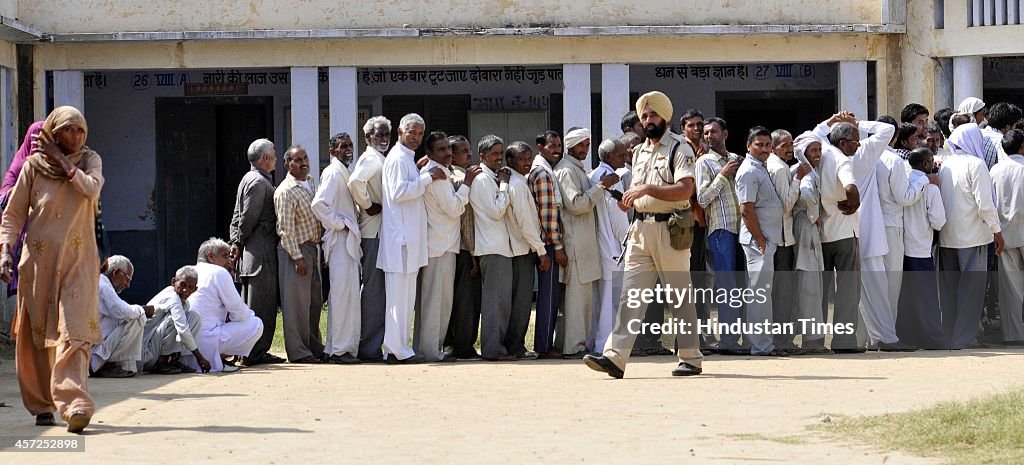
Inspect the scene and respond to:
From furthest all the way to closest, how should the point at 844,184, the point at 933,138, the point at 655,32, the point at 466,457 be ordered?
the point at 655,32 < the point at 933,138 < the point at 844,184 < the point at 466,457

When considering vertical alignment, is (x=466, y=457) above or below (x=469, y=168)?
below

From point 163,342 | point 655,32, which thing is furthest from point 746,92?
point 163,342

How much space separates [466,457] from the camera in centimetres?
668

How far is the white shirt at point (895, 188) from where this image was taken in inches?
472

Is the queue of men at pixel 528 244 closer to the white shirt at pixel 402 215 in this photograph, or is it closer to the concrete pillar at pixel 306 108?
the white shirt at pixel 402 215

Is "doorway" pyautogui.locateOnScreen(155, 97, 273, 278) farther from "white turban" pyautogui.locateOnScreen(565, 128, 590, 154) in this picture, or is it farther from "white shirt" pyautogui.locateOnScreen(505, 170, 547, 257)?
"white turban" pyautogui.locateOnScreen(565, 128, 590, 154)

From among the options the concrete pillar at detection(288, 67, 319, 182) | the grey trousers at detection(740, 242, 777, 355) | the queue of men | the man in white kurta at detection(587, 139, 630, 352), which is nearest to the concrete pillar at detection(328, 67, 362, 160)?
the concrete pillar at detection(288, 67, 319, 182)

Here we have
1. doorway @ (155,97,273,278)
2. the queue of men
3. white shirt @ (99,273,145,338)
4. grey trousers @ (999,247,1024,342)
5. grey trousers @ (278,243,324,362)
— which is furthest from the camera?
doorway @ (155,97,273,278)

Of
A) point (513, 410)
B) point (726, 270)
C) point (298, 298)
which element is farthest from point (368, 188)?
point (513, 410)

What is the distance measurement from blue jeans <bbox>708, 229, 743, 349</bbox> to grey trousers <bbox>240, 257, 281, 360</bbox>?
3.45m

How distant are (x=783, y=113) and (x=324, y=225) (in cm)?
966

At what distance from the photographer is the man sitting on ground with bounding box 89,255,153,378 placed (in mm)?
10305

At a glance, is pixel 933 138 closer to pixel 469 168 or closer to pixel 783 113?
pixel 469 168

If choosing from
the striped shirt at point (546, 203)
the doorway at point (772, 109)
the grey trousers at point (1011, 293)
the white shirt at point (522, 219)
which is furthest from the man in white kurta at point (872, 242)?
the doorway at point (772, 109)
